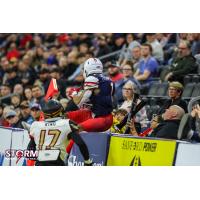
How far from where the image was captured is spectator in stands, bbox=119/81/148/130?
14844mm

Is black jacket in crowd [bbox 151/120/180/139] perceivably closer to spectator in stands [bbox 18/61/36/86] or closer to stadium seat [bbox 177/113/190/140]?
stadium seat [bbox 177/113/190/140]

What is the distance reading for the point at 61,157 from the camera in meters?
13.3

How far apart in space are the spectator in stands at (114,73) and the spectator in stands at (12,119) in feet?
7.91

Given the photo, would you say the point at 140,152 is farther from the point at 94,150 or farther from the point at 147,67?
the point at 147,67

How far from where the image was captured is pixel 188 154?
1309cm

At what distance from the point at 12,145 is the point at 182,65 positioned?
4504mm

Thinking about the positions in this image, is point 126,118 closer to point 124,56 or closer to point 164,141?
point 164,141

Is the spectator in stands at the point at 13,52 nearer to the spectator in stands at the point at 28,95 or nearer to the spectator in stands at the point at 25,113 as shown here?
the spectator in stands at the point at 28,95

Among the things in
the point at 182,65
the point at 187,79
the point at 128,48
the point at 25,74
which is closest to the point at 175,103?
the point at 187,79

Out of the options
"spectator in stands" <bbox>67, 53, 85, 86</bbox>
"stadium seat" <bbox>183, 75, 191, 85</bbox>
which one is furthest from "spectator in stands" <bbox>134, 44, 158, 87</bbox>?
"stadium seat" <bbox>183, 75, 191, 85</bbox>

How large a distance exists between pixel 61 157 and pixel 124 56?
8.11 metres

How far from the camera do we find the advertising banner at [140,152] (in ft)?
43.7

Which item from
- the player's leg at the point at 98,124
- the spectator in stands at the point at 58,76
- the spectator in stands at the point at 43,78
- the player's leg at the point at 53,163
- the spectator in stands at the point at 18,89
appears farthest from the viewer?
the spectator in stands at the point at 43,78

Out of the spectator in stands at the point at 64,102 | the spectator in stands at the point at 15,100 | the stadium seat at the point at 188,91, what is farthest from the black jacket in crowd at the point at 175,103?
the spectator in stands at the point at 15,100
